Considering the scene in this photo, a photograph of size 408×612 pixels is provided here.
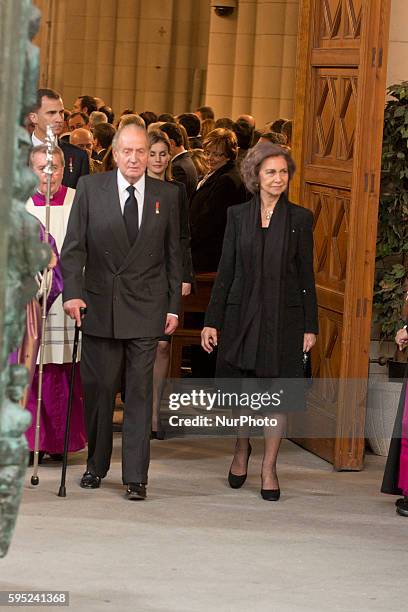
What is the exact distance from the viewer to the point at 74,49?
130ft

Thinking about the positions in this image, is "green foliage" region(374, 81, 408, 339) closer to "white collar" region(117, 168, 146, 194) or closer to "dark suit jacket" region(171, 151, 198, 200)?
"white collar" region(117, 168, 146, 194)

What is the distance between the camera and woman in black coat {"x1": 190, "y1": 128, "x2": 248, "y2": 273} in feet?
36.6

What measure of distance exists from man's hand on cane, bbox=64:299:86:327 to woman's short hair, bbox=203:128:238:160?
3.58m

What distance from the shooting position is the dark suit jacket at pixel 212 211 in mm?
11141

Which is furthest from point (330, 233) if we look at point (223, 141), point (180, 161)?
point (180, 161)

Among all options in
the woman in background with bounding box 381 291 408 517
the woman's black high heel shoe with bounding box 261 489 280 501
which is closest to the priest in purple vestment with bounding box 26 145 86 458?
the woman's black high heel shoe with bounding box 261 489 280 501

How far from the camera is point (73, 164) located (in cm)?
982

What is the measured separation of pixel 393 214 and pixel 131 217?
219 cm

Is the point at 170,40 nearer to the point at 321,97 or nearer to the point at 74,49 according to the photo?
the point at 74,49

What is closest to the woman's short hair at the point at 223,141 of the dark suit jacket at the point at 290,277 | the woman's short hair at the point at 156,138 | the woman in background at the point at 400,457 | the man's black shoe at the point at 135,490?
the woman's short hair at the point at 156,138

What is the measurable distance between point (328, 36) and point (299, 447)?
8.57ft

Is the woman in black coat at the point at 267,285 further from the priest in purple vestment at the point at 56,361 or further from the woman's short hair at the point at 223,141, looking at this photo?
the woman's short hair at the point at 223,141

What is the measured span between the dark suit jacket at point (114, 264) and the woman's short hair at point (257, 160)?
1.56ft

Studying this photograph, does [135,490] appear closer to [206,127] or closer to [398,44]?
[398,44]
